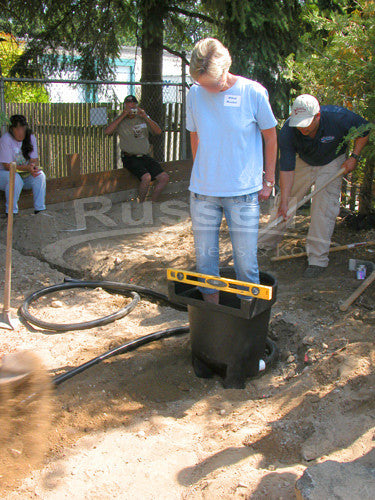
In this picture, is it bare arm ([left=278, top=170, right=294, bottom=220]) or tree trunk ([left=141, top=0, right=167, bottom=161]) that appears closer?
bare arm ([left=278, top=170, right=294, bottom=220])

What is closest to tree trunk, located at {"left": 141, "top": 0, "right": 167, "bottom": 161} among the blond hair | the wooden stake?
the wooden stake

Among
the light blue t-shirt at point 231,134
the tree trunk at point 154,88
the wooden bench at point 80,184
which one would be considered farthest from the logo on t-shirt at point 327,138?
the tree trunk at point 154,88

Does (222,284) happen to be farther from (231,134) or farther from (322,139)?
(322,139)

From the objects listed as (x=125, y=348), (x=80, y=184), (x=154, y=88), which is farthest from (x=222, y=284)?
(x=154, y=88)

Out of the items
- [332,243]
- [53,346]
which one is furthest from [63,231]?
[332,243]

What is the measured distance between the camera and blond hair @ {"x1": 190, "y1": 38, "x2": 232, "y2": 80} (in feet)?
10.0

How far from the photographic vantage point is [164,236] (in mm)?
7012

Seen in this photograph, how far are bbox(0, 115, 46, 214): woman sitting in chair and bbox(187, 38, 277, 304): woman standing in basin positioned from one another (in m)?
4.09

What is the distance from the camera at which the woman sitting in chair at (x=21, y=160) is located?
6837 millimetres

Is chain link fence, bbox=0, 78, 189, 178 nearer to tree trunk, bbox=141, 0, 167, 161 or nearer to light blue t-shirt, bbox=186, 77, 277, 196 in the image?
tree trunk, bbox=141, 0, 167, 161

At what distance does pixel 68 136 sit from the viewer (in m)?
9.45

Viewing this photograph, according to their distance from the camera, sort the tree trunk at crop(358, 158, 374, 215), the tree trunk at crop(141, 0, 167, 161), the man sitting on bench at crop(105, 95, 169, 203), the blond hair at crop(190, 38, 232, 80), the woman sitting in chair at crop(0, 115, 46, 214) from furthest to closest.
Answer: the tree trunk at crop(141, 0, 167, 161)
the man sitting on bench at crop(105, 95, 169, 203)
the woman sitting in chair at crop(0, 115, 46, 214)
the tree trunk at crop(358, 158, 374, 215)
the blond hair at crop(190, 38, 232, 80)

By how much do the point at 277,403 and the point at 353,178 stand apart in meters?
4.01

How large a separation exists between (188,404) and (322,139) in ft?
9.75
